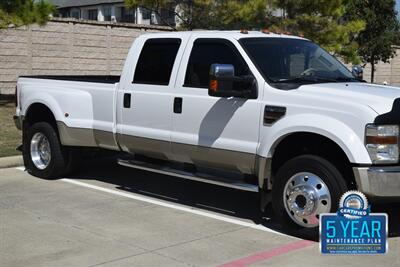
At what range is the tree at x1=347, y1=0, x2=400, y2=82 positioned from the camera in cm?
2333

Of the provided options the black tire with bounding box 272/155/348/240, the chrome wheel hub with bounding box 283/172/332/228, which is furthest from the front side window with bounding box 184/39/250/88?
the chrome wheel hub with bounding box 283/172/332/228

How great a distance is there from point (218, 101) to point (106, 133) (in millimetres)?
1900

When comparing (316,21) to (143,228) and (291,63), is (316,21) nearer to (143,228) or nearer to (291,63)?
(291,63)

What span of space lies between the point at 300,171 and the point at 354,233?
85 centimetres

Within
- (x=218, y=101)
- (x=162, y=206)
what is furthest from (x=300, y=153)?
(x=162, y=206)

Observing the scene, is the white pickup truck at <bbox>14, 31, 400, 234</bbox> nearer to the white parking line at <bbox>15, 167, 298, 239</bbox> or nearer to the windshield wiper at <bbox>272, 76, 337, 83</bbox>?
the windshield wiper at <bbox>272, 76, 337, 83</bbox>

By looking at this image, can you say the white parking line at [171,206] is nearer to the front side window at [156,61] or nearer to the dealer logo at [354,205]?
the dealer logo at [354,205]

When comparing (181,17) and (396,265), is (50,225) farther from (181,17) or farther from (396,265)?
(181,17)

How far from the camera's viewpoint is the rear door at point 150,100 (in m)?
6.86

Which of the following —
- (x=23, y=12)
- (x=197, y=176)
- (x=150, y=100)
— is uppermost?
(x=23, y=12)

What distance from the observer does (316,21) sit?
56.3 feet

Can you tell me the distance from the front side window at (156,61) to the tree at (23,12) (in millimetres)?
7260

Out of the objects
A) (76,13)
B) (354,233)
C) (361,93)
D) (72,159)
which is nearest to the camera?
(354,233)

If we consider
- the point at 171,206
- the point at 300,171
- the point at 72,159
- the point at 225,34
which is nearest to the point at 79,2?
the point at 72,159
